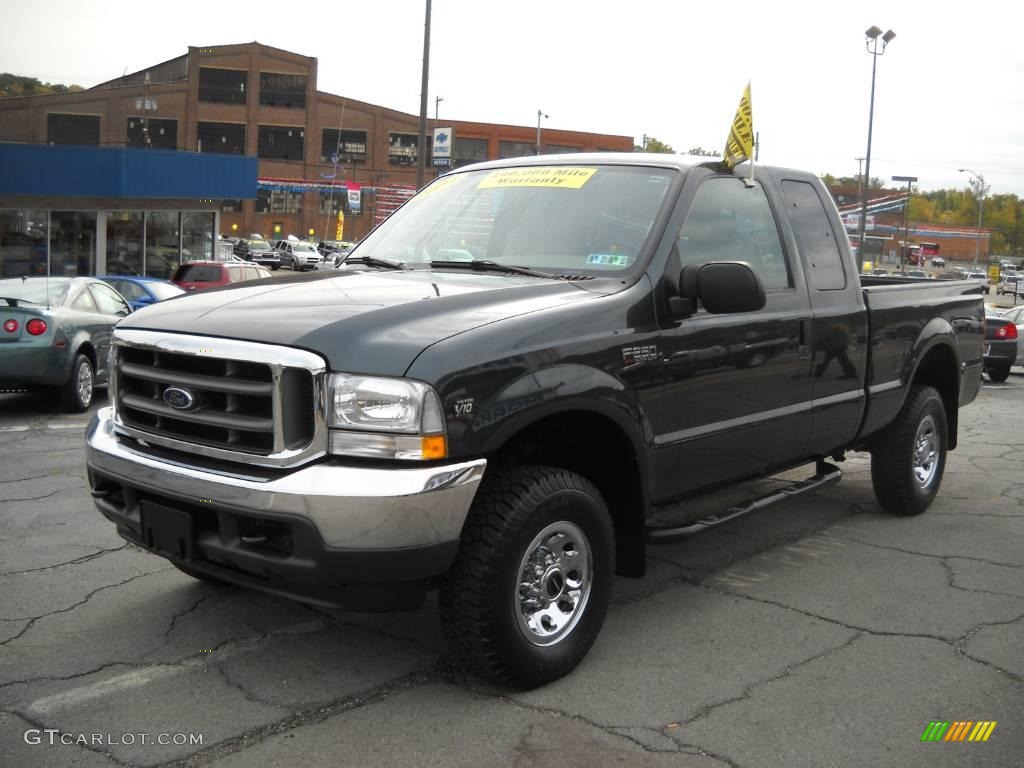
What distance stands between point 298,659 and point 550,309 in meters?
1.65

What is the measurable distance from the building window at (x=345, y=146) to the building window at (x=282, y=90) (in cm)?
317

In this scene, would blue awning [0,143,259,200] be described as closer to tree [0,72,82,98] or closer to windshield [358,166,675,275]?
windshield [358,166,675,275]

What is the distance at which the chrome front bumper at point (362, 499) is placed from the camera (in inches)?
127

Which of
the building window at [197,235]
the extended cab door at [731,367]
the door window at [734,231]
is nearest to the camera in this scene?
the extended cab door at [731,367]

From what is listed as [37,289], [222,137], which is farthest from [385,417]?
[222,137]

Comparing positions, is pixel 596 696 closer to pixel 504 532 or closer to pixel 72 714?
pixel 504 532

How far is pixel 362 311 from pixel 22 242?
25779 millimetres

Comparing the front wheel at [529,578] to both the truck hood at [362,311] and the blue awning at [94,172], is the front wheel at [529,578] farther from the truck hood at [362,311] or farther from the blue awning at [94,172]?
the blue awning at [94,172]

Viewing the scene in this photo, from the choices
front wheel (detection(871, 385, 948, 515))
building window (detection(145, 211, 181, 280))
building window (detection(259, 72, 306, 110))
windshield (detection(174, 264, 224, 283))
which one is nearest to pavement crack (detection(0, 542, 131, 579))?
front wheel (detection(871, 385, 948, 515))

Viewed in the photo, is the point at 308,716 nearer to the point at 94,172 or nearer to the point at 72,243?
the point at 94,172

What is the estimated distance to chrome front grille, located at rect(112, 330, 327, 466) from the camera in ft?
11.0

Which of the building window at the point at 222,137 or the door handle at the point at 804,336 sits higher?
the building window at the point at 222,137

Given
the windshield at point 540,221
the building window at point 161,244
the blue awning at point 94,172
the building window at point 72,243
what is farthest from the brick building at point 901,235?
the windshield at point 540,221

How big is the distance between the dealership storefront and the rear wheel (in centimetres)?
1626
